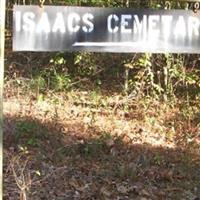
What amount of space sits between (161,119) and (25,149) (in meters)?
3.05

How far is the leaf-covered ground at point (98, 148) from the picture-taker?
607cm

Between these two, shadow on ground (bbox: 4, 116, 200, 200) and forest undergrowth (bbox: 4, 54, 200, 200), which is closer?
shadow on ground (bbox: 4, 116, 200, 200)

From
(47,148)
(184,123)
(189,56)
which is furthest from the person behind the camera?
(189,56)

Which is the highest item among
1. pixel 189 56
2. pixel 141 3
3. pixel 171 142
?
pixel 141 3

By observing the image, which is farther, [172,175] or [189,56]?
[189,56]

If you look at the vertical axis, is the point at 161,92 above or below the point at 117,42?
below

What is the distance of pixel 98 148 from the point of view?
23.7 ft

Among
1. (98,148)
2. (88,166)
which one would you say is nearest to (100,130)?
(98,148)

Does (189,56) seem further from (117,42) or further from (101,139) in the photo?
(117,42)

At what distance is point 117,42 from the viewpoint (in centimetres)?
389

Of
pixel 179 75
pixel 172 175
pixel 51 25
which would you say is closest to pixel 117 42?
pixel 51 25

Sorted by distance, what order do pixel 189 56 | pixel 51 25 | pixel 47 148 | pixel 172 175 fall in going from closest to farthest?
pixel 51 25 < pixel 172 175 < pixel 47 148 < pixel 189 56

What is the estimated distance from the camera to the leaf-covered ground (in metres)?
6.07

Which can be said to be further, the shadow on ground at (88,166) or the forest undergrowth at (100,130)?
the forest undergrowth at (100,130)
